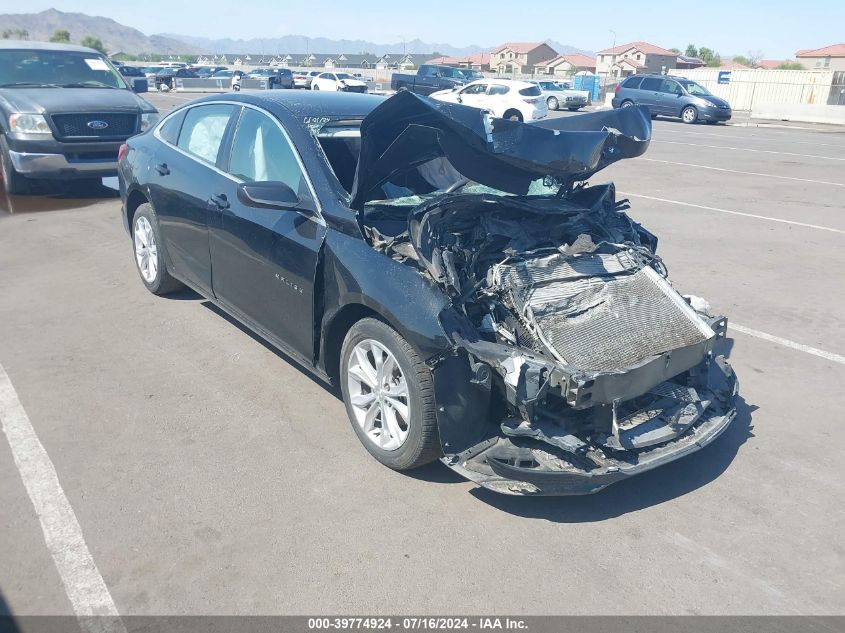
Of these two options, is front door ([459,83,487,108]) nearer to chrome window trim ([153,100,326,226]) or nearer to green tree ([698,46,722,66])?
chrome window trim ([153,100,326,226])

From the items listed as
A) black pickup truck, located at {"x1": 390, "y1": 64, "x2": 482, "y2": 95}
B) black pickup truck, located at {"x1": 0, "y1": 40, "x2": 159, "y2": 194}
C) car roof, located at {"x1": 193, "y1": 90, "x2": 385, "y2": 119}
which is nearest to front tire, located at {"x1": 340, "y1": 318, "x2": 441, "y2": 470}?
car roof, located at {"x1": 193, "y1": 90, "x2": 385, "y2": 119}

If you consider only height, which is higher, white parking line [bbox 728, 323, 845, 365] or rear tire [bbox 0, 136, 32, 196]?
rear tire [bbox 0, 136, 32, 196]

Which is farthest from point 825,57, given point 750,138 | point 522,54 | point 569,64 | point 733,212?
point 733,212

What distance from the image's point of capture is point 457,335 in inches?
134

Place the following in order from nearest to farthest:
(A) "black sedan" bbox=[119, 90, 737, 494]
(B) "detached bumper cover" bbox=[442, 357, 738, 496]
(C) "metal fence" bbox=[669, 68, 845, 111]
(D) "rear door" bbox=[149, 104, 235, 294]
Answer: (B) "detached bumper cover" bbox=[442, 357, 738, 496] < (A) "black sedan" bbox=[119, 90, 737, 494] < (D) "rear door" bbox=[149, 104, 235, 294] < (C) "metal fence" bbox=[669, 68, 845, 111]

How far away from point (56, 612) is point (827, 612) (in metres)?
3.10

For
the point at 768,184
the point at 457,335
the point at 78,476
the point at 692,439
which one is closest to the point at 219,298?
the point at 78,476

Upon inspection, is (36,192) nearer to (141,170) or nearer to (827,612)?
(141,170)

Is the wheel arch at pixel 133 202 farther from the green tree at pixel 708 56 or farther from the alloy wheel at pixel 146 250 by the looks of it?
the green tree at pixel 708 56

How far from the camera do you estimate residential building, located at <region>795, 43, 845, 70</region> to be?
68.6 metres

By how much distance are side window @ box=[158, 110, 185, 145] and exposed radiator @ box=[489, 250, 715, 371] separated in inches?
130

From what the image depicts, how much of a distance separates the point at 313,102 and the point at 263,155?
1.74 feet

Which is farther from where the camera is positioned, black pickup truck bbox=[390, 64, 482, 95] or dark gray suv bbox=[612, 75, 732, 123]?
black pickup truck bbox=[390, 64, 482, 95]

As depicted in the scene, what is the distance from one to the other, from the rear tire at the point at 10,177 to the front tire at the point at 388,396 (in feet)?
27.7
